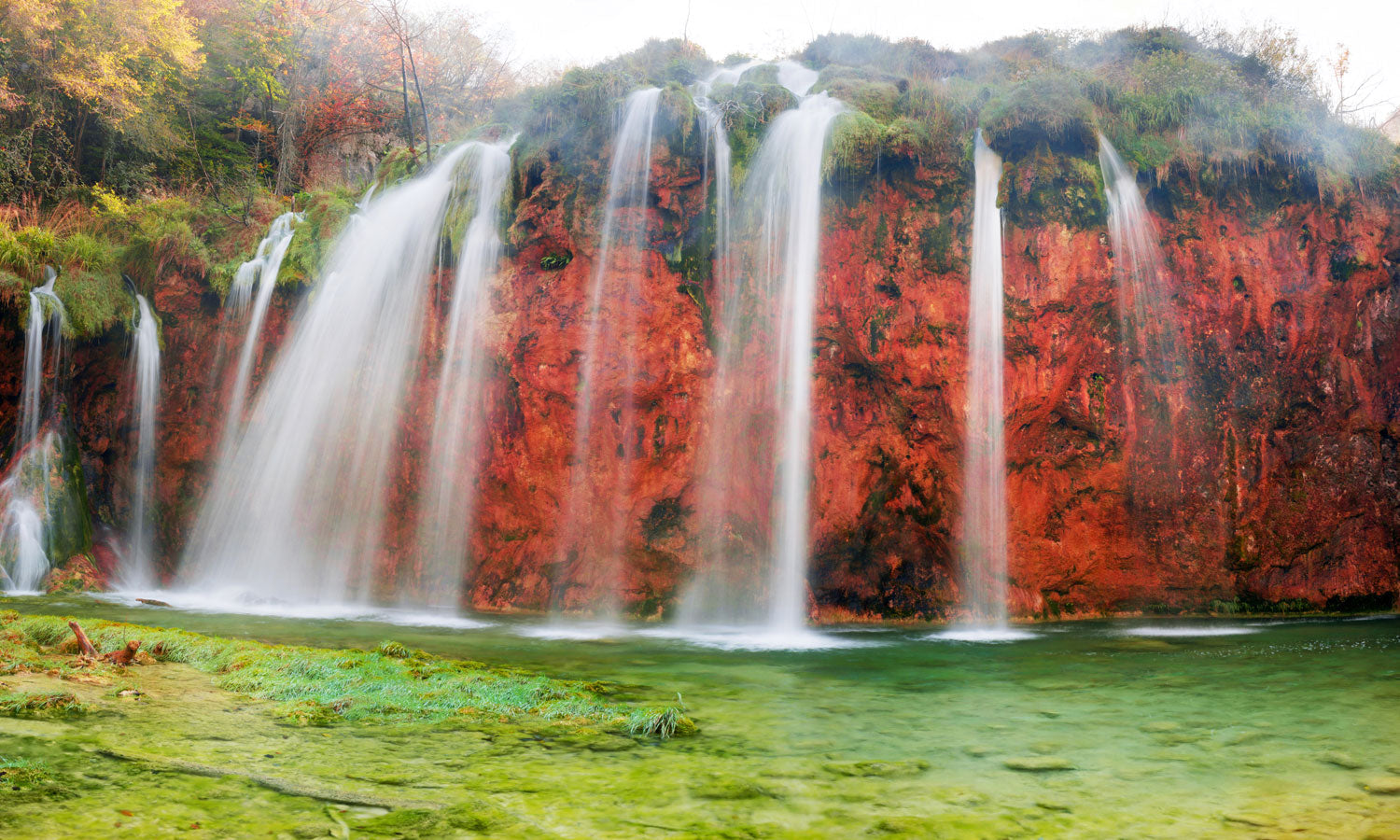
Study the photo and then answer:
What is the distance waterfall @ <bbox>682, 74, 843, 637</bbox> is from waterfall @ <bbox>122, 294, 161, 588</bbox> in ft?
33.9

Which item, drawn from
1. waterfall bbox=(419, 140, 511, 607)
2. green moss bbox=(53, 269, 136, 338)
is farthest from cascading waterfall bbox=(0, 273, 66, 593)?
waterfall bbox=(419, 140, 511, 607)

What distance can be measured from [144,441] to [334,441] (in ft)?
14.6

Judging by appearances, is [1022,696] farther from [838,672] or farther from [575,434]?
[575,434]

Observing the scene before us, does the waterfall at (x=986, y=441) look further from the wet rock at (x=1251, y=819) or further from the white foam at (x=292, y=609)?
the wet rock at (x=1251, y=819)

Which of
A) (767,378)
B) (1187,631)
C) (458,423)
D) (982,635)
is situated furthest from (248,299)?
(1187,631)

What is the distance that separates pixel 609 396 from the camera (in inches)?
494

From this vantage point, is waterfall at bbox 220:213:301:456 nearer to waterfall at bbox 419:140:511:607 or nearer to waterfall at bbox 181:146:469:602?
waterfall at bbox 181:146:469:602

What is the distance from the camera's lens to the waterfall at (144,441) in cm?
1504

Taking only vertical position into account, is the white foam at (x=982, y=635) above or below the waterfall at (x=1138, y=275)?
below

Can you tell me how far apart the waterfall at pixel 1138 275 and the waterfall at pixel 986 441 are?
1679mm

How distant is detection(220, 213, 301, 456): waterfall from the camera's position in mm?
14695

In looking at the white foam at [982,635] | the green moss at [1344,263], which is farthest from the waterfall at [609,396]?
the green moss at [1344,263]

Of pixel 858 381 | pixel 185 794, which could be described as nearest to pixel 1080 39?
pixel 858 381

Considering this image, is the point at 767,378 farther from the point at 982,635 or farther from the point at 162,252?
the point at 162,252
